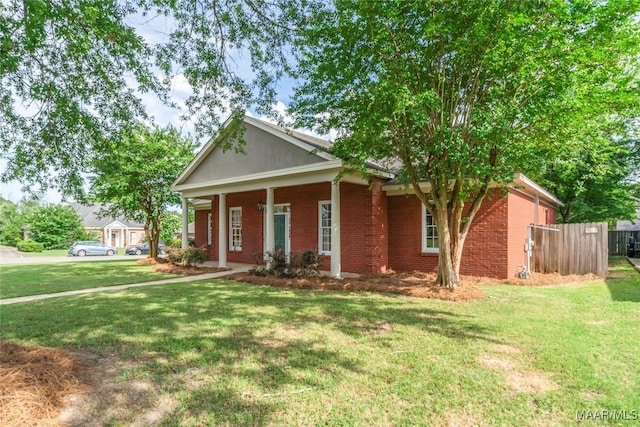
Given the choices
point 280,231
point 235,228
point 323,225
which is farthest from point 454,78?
point 235,228

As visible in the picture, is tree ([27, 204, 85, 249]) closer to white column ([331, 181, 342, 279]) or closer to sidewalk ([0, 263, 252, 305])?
sidewalk ([0, 263, 252, 305])

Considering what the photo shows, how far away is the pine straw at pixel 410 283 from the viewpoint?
8.60 meters

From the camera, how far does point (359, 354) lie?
15.2 feet

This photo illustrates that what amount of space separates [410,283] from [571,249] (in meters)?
6.27

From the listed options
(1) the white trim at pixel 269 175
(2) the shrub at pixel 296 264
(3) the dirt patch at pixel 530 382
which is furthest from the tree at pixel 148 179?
(3) the dirt patch at pixel 530 382

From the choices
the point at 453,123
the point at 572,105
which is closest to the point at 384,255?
the point at 453,123

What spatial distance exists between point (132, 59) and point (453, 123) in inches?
276

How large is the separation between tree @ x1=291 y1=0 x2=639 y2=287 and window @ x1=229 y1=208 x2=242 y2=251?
27.9 feet

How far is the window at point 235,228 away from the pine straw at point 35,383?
12.4 m

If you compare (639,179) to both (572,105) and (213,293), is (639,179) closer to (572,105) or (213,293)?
(572,105)

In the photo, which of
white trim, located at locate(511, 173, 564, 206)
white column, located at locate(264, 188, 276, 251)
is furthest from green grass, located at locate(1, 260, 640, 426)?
white column, located at locate(264, 188, 276, 251)

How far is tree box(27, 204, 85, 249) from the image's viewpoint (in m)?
39.3

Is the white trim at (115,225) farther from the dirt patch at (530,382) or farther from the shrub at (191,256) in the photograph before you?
the dirt patch at (530,382)

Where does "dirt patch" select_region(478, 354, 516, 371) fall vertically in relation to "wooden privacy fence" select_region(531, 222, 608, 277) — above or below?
below
